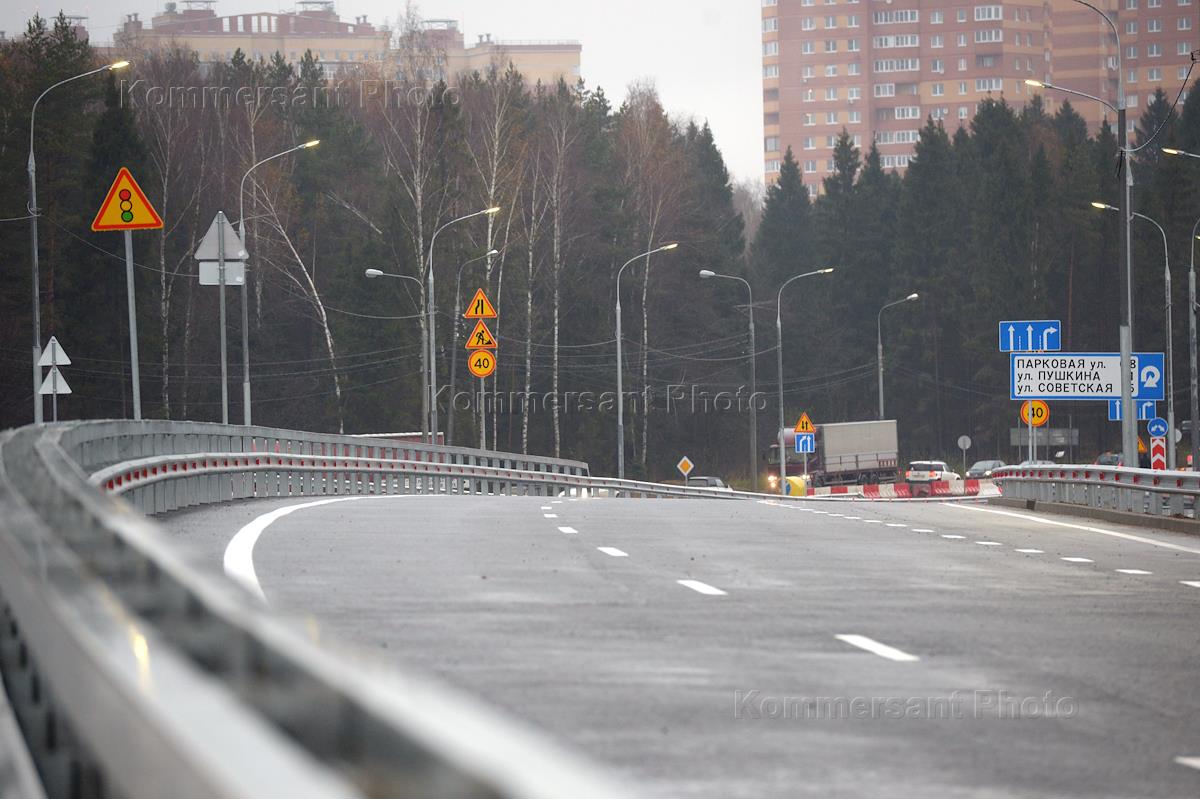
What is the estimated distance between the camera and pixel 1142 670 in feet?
33.6

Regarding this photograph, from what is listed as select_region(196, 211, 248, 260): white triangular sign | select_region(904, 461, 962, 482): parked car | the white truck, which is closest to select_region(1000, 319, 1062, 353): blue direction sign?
select_region(196, 211, 248, 260): white triangular sign

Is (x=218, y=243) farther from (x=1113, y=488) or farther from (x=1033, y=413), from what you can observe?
(x=1033, y=413)

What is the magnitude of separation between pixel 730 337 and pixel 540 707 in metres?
110

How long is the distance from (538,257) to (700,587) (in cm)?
8258

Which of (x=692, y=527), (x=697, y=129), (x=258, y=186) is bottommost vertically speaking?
(x=692, y=527)

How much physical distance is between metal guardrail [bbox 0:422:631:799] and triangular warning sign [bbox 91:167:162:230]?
22.7m

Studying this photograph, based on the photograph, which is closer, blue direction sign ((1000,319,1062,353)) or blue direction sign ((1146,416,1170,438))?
blue direction sign ((1000,319,1062,353))

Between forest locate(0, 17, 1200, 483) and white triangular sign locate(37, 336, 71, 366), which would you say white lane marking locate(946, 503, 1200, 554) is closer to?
white triangular sign locate(37, 336, 71, 366)

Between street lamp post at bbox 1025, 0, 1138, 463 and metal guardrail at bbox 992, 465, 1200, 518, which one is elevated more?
street lamp post at bbox 1025, 0, 1138, 463

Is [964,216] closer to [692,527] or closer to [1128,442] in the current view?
[1128,442]

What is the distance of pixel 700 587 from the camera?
1458 centimetres

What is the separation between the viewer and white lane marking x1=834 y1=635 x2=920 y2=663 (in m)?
10.4

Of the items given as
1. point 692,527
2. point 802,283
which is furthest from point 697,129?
point 692,527

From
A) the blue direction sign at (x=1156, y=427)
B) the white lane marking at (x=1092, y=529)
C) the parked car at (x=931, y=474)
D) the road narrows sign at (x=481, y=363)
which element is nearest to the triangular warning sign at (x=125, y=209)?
the white lane marking at (x=1092, y=529)
